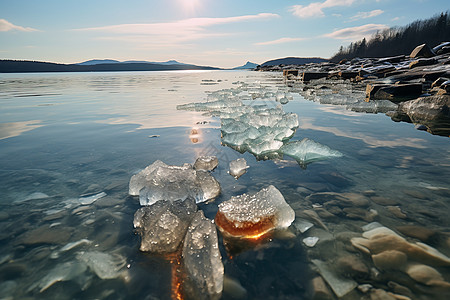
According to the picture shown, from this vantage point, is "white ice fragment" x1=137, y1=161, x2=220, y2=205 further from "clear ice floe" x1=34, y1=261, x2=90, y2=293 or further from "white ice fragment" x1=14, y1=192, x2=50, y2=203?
"white ice fragment" x1=14, y1=192, x2=50, y2=203

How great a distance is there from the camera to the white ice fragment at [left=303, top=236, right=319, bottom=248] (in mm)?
1248

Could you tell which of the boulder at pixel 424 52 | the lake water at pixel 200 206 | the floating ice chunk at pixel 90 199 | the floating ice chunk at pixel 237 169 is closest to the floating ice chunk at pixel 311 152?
the lake water at pixel 200 206

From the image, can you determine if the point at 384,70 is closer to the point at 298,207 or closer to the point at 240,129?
the point at 240,129

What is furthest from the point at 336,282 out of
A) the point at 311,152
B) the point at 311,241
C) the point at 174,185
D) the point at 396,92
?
the point at 396,92

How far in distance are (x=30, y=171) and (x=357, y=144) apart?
362 centimetres

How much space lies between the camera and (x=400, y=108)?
537 centimetres

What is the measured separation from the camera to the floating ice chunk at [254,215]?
4.30ft

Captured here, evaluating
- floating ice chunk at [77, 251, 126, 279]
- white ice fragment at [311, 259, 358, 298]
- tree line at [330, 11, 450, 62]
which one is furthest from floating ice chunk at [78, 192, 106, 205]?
tree line at [330, 11, 450, 62]

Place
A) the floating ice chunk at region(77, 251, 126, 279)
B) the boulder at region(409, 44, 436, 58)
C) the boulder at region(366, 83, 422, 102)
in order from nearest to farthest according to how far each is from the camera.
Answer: the floating ice chunk at region(77, 251, 126, 279)
the boulder at region(366, 83, 422, 102)
the boulder at region(409, 44, 436, 58)

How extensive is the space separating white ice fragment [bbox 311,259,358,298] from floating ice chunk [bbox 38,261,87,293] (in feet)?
3.69

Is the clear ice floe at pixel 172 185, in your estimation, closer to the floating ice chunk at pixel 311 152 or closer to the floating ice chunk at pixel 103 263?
the floating ice chunk at pixel 103 263

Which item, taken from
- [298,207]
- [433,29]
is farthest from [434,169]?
[433,29]

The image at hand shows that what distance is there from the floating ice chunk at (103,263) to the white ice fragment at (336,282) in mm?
948

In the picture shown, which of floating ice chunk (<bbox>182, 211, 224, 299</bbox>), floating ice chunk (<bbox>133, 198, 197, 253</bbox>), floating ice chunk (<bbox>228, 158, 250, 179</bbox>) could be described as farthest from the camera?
floating ice chunk (<bbox>228, 158, 250, 179</bbox>)
